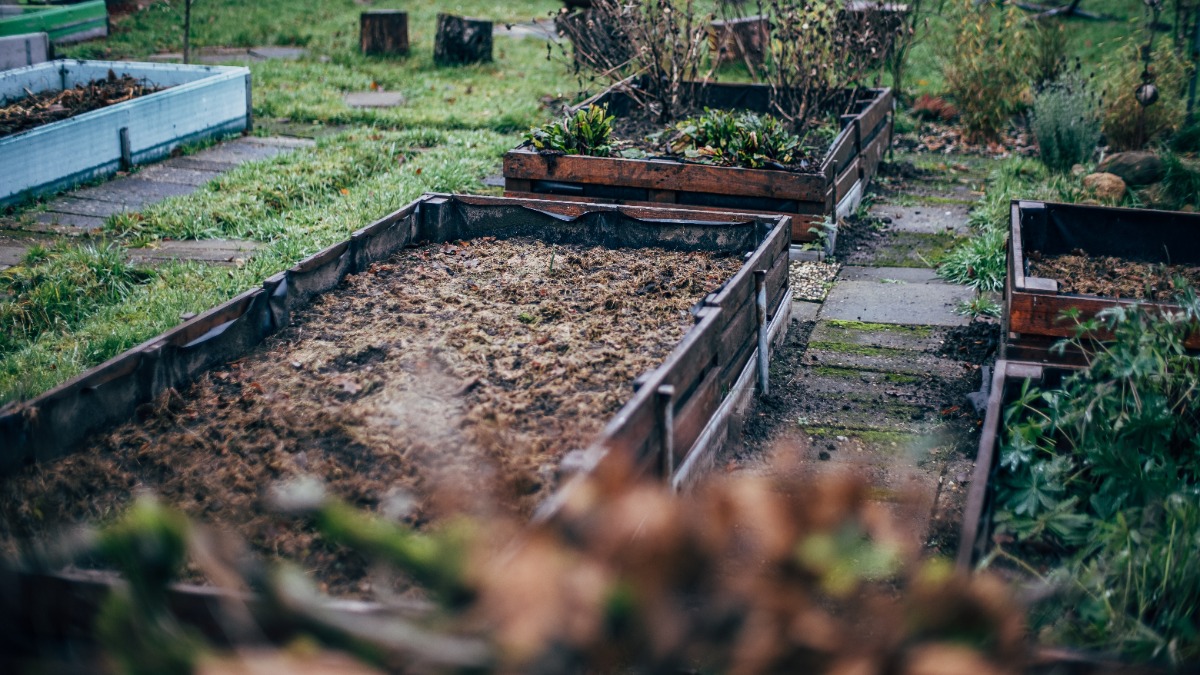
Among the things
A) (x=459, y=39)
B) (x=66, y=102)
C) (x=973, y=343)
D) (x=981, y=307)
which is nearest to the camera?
(x=973, y=343)

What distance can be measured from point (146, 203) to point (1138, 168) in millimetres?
7469

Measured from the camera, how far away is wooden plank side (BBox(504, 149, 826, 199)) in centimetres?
690

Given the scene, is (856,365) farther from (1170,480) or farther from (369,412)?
(369,412)

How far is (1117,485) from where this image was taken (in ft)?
11.4

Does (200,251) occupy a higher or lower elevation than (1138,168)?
lower

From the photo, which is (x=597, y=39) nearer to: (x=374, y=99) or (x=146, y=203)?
(x=374, y=99)

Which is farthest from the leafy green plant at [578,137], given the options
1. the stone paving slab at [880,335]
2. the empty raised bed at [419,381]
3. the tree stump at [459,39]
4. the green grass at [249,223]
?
the tree stump at [459,39]

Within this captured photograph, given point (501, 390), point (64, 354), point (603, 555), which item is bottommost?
Result: point (64, 354)

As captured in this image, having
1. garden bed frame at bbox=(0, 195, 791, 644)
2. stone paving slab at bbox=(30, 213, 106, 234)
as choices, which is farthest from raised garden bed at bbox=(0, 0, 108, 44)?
garden bed frame at bbox=(0, 195, 791, 644)

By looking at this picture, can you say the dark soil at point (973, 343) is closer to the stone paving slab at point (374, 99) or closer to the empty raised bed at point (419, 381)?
the empty raised bed at point (419, 381)

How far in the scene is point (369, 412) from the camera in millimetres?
3951

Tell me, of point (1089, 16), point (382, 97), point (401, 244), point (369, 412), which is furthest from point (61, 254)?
point (1089, 16)

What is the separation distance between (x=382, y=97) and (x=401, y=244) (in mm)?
6050

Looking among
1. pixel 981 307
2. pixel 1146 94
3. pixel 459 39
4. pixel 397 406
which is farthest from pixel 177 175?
pixel 1146 94
